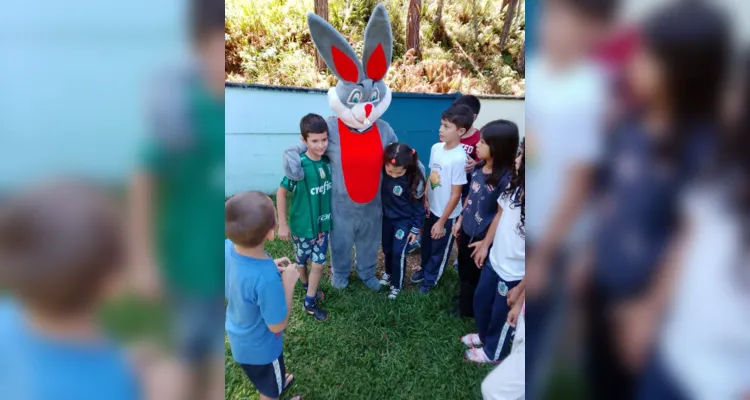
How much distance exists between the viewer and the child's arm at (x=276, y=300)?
1.51m

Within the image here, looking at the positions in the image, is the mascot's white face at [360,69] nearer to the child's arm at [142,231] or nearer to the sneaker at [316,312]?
the sneaker at [316,312]

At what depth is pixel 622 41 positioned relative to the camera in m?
0.51

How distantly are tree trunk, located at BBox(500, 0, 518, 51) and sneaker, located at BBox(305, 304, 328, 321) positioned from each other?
10182mm

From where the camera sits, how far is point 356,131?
2934 millimetres

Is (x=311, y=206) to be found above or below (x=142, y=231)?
below

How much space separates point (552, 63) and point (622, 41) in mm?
83

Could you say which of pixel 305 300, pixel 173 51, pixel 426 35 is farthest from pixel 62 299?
pixel 426 35

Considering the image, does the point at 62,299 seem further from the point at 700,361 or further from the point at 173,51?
the point at 700,361

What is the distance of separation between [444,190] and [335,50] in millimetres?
1217

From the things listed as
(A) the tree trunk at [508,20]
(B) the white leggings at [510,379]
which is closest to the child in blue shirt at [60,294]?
(B) the white leggings at [510,379]

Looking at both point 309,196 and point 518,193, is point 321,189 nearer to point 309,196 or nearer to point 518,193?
point 309,196

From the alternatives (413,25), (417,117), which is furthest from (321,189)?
(413,25)

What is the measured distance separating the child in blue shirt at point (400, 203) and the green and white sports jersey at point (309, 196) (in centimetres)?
47

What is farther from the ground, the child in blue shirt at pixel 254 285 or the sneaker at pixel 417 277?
the child in blue shirt at pixel 254 285
